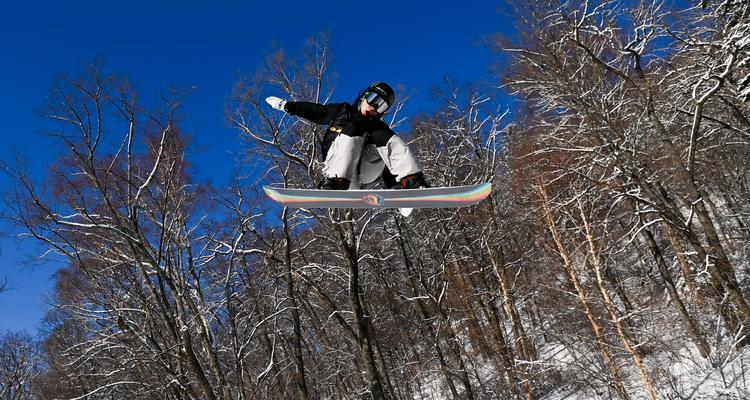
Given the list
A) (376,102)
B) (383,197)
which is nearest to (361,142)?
(376,102)

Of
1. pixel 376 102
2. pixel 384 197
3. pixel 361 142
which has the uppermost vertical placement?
pixel 376 102

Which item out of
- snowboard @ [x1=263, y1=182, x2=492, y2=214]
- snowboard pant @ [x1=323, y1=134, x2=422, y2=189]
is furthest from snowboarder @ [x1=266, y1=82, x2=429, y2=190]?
snowboard @ [x1=263, y1=182, x2=492, y2=214]

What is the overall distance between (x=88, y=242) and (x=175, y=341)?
283 cm

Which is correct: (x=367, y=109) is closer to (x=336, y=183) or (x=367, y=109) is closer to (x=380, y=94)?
(x=380, y=94)

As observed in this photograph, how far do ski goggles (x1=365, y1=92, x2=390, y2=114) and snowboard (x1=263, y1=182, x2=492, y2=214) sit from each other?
85cm

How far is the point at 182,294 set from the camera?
660 centimetres

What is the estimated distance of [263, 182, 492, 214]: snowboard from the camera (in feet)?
14.1

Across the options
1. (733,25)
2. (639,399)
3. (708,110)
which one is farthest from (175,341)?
(708,110)

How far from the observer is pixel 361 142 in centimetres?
444

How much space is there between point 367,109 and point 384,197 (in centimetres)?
94

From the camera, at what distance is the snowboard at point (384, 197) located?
14.1ft

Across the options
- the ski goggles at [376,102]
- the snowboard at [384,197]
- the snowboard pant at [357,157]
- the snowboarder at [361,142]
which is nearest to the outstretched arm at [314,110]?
the snowboarder at [361,142]

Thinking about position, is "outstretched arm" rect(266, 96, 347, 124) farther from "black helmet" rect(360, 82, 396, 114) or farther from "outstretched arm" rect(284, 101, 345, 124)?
"black helmet" rect(360, 82, 396, 114)

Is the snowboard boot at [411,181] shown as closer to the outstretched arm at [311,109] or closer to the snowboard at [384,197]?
the snowboard at [384,197]
